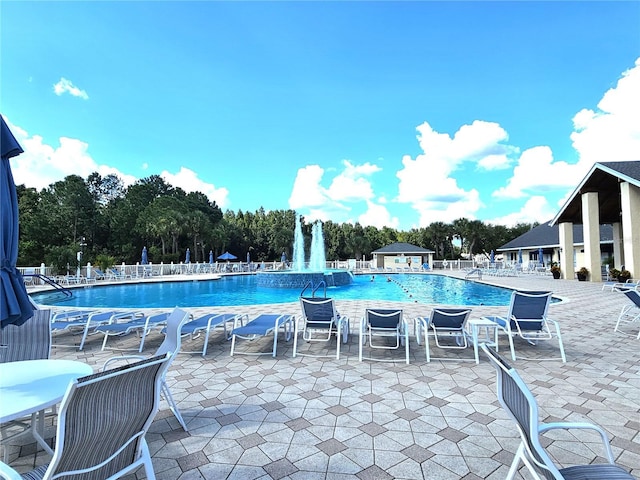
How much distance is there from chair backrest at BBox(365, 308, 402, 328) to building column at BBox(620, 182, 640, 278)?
15615 millimetres

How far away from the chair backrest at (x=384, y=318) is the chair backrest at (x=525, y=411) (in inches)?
122

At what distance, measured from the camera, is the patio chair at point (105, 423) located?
1.37 metres

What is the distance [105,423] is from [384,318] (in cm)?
394

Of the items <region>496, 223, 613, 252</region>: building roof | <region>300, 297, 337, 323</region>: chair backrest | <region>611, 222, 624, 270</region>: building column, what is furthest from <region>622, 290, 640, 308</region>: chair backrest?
<region>496, 223, 613, 252</region>: building roof

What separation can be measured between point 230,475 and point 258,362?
8.24ft

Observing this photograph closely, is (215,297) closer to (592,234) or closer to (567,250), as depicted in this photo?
(592,234)

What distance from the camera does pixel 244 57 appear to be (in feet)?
50.0

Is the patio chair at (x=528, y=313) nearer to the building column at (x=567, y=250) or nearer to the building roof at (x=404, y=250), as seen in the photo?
the building column at (x=567, y=250)

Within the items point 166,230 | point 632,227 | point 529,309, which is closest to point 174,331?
point 529,309

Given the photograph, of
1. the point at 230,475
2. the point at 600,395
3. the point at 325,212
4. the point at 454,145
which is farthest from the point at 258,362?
the point at 325,212

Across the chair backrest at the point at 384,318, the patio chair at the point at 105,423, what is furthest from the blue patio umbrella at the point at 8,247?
the chair backrest at the point at 384,318

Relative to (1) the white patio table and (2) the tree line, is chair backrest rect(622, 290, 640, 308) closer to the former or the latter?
(1) the white patio table

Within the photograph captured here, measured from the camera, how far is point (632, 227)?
14.4 meters

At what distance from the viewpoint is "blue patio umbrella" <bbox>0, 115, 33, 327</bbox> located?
2395mm
